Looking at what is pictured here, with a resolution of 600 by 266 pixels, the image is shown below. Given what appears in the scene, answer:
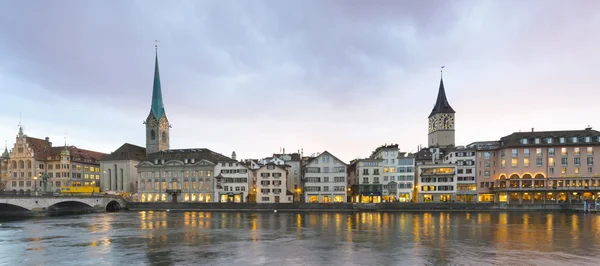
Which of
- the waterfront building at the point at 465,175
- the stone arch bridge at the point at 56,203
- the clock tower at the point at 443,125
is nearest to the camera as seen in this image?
the stone arch bridge at the point at 56,203

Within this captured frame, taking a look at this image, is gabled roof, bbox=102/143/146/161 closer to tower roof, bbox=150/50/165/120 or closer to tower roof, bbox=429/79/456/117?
tower roof, bbox=150/50/165/120

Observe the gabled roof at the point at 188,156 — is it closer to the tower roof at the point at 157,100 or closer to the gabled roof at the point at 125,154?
the gabled roof at the point at 125,154

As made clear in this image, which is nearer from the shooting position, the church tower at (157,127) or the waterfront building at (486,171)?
the waterfront building at (486,171)

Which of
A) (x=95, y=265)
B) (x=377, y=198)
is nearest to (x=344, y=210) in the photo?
(x=377, y=198)

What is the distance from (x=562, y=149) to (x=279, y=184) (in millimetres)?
67216

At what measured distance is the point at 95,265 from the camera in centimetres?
2819

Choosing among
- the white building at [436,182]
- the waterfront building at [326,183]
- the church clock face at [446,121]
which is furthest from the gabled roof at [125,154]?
the church clock face at [446,121]

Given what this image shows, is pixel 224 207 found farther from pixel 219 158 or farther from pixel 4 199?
pixel 4 199

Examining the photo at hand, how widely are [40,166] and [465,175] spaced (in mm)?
122820

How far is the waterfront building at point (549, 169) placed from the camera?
9106 centimetres

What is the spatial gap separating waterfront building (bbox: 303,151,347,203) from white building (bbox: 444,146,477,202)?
28.0 m

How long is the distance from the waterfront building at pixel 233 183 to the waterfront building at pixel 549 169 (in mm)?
61240

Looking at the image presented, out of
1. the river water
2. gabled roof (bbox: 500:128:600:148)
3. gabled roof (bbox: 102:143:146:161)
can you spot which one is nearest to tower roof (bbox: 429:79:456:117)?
gabled roof (bbox: 500:128:600:148)

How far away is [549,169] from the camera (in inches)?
3656
